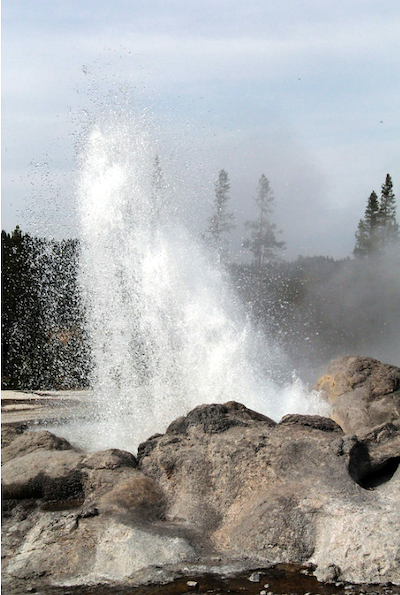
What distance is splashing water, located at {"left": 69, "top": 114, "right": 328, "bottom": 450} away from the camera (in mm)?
10945

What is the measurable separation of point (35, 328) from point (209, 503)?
14596mm

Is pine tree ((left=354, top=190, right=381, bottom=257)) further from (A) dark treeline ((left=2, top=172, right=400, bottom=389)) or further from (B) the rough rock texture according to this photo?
(B) the rough rock texture

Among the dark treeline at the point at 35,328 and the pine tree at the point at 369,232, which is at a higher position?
the pine tree at the point at 369,232

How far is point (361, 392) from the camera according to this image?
10125mm

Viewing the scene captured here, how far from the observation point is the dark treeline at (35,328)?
1906 centimetres

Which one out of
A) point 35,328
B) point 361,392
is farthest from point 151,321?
point 35,328

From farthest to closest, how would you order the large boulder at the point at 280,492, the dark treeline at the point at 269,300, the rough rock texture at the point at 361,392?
the dark treeline at the point at 269,300
the rough rock texture at the point at 361,392
the large boulder at the point at 280,492

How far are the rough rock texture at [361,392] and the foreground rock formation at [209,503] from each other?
1369 millimetres

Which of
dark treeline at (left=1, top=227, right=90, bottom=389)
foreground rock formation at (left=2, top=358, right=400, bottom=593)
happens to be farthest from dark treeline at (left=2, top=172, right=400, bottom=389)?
foreground rock formation at (left=2, top=358, right=400, bottom=593)

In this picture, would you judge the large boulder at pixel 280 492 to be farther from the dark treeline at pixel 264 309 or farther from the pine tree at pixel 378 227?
the pine tree at pixel 378 227

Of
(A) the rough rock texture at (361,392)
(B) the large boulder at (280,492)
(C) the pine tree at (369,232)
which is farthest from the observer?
(C) the pine tree at (369,232)

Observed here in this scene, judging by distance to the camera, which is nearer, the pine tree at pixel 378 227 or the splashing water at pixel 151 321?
the splashing water at pixel 151 321

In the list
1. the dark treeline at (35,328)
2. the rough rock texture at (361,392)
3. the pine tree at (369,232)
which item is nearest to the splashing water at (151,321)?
the rough rock texture at (361,392)

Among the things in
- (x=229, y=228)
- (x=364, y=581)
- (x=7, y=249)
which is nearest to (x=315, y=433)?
(x=364, y=581)
